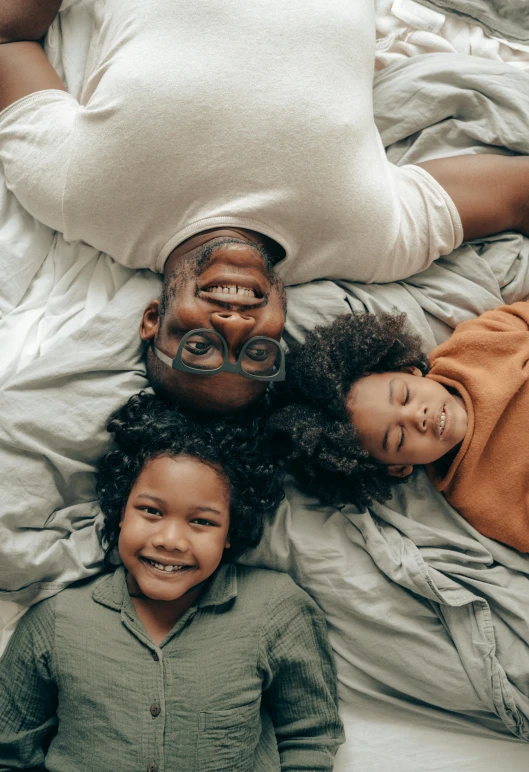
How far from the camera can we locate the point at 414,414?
149 centimetres

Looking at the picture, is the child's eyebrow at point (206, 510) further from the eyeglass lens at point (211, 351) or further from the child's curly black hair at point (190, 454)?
the eyeglass lens at point (211, 351)

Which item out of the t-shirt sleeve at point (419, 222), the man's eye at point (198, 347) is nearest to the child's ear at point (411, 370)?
the t-shirt sleeve at point (419, 222)

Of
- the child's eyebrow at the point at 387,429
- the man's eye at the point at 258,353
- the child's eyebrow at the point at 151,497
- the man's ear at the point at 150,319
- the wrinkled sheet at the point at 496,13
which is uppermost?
the wrinkled sheet at the point at 496,13

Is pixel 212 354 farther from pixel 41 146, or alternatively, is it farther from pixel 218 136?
pixel 41 146

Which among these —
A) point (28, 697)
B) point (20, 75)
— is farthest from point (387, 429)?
point (20, 75)

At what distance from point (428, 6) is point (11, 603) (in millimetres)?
1865

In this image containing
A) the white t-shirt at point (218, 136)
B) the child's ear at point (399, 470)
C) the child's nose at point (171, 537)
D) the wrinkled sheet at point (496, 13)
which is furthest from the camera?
the wrinkled sheet at point (496, 13)

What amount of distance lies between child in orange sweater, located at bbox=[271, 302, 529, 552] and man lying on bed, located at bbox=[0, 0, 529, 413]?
155 mm

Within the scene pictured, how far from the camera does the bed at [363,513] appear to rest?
4.99ft

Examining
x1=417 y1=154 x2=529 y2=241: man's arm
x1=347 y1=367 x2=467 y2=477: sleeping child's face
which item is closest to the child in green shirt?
x1=347 y1=367 x2=467 y2=477: sleeping child's face

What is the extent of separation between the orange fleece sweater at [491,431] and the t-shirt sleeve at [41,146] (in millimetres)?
991

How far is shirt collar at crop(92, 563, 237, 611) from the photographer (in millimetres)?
1491

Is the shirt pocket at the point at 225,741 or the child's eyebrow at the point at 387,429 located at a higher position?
the child's eyebrow at the point at 387,429

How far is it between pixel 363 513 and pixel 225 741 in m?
0.57
